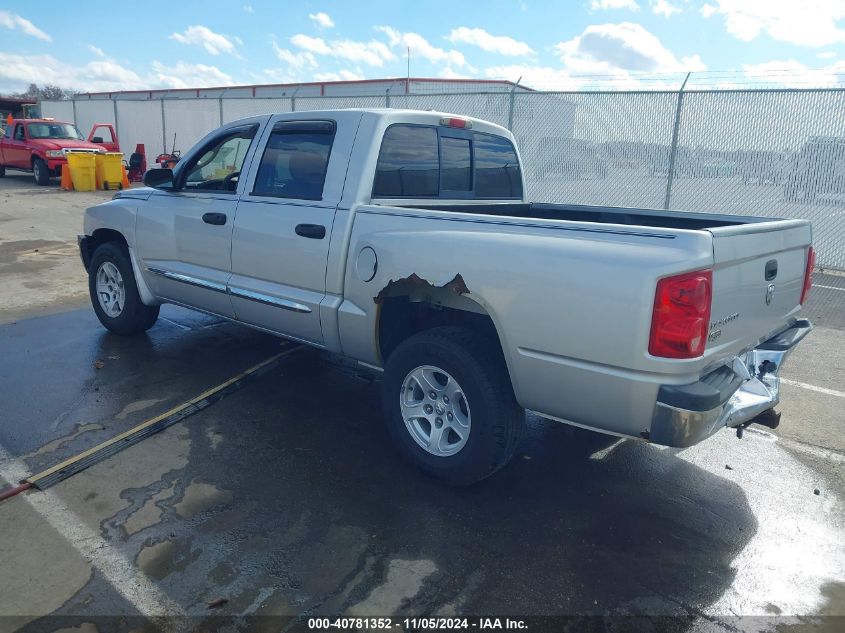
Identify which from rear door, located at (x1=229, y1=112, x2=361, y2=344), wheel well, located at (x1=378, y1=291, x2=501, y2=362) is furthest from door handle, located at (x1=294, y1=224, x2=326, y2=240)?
wheel well, located at (x1=378, y1=291, x2=501, y2=362)

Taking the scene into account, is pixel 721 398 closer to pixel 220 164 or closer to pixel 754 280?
pixel 754 280

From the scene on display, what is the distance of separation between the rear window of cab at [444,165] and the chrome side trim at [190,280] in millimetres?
1562

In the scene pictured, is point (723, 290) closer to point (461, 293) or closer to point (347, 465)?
point (461, 293)

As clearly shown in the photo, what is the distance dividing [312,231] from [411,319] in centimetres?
84

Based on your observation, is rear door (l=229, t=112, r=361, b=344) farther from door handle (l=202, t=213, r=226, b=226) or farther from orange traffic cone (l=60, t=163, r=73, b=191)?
orange traffic cone (l=60, t=163, r=73, b=191)

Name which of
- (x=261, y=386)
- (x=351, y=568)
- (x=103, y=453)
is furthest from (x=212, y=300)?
(x=351, y=568)

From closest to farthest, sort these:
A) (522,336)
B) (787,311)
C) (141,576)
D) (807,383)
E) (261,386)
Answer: (141,576), (522,336), (787,311), (261,386), (807,383)

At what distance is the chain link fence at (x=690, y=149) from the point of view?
393 inches

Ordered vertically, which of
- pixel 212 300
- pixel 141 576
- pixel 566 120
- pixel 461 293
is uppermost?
pixel 566 120

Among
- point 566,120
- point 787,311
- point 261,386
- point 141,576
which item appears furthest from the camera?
point 566,120

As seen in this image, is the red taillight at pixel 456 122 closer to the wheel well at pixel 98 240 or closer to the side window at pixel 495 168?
the side window at pixel 495 168

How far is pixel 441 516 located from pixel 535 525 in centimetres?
48

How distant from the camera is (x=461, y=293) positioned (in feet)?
11.2

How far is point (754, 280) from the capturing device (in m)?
3.21
